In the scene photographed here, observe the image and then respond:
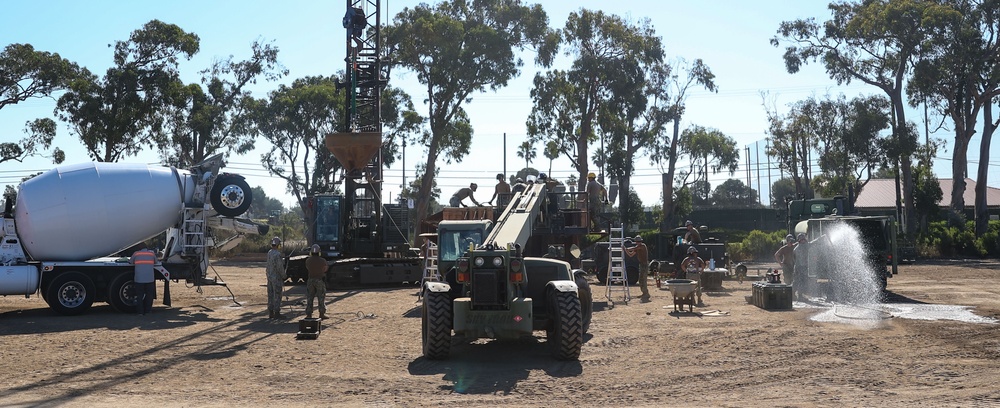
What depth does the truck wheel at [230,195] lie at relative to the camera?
2167 cm

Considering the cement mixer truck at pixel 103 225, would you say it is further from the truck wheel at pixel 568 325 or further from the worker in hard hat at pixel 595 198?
the truck wheel at pixel 568 325

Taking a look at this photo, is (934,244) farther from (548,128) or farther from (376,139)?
(376,139)

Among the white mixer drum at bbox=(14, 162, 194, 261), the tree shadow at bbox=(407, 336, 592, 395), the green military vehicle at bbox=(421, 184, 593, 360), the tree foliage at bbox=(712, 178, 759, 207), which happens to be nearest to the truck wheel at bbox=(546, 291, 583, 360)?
the green military vehicle at bbox=(421, 184, 593, 360)

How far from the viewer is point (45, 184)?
19484mm

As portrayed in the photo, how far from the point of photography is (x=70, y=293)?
20.0 m

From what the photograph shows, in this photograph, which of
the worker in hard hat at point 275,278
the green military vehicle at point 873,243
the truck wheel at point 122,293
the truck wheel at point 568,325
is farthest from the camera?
the green military vehicle at point 873,243

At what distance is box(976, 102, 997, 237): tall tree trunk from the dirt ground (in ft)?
103

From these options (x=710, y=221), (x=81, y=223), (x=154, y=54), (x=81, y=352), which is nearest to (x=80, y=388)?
(x=81, y=352)

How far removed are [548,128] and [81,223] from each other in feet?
122

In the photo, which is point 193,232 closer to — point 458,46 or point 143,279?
point 143,279

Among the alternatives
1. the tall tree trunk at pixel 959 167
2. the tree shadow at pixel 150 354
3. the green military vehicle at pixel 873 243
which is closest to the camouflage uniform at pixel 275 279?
the tree shadow at pixel 150 354

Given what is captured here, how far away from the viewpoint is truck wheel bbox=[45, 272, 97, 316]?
19.8m

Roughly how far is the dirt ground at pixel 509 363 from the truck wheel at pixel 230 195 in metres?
2.97

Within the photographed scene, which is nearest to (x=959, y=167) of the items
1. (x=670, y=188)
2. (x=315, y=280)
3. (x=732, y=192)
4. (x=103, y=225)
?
(x=670, y=188)
